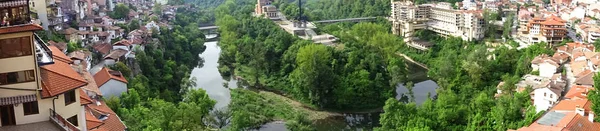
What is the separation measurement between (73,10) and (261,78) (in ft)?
25.3

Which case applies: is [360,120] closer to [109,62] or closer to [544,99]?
[544,99]

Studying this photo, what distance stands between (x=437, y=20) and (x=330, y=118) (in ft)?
47.3

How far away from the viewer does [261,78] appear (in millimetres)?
22500

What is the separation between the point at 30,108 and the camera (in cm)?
544

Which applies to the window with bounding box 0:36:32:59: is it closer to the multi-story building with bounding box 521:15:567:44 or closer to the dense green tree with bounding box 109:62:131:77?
the dense green tree with bounding box 109:62:131:77

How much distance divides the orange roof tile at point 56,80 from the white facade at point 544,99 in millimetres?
10963

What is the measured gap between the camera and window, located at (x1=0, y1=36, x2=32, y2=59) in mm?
5156

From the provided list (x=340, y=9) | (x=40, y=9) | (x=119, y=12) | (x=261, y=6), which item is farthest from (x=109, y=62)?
(x=340, y=9)

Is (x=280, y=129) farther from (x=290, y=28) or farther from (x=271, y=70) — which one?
(x=290, y=28)

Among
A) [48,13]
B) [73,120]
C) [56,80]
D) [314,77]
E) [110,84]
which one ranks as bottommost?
[314,77]

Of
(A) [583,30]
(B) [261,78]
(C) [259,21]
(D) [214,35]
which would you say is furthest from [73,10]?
(A) [583,30]

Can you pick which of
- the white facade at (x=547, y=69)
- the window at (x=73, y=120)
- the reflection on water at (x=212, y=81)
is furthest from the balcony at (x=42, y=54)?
the white facade at (x=547, y=69)

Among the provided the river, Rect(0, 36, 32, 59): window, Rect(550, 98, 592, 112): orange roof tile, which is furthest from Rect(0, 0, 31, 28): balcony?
the river

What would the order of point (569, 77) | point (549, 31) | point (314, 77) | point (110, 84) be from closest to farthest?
point (110, 84), point (569, 77), point (314, 77), point (549, 31)
